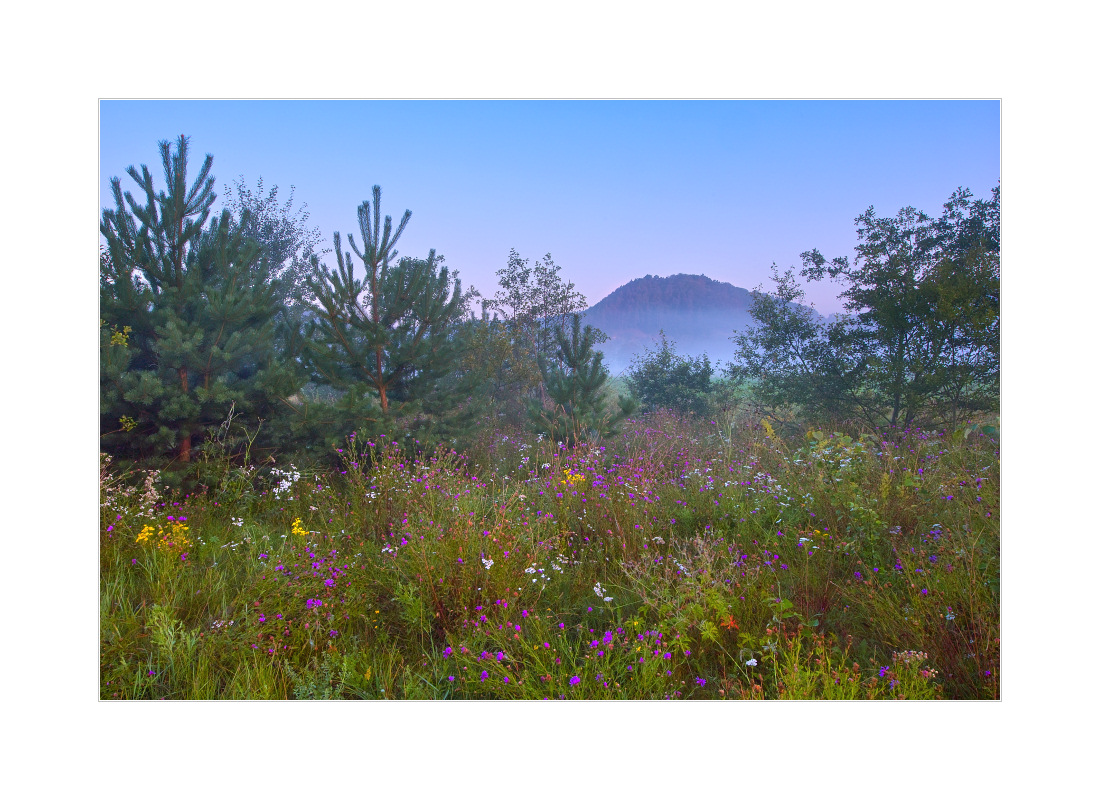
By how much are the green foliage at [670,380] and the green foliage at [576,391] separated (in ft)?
7.30

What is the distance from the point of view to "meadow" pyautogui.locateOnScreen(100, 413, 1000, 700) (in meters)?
2.07

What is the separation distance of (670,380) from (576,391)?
339 cm

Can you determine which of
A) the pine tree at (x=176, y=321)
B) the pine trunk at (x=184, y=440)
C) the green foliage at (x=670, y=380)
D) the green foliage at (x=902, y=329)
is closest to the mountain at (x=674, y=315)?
the green foliage at (x=670, y=380)

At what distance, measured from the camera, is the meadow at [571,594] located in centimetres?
207

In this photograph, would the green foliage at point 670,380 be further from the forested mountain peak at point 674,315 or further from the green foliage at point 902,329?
the green foliage at point 902,329

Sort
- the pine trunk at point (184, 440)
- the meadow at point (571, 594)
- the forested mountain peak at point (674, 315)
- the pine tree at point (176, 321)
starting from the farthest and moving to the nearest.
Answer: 1. the forested mountain peak at point (674, 315)
2. the pine trunk at point (184, 440)
3. the pine tree at point (176, 321)
4. the meadow at point (571, 594)

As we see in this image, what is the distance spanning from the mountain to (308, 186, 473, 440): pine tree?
A: 2.29 metres

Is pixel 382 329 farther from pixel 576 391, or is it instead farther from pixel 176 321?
pixel 576 391

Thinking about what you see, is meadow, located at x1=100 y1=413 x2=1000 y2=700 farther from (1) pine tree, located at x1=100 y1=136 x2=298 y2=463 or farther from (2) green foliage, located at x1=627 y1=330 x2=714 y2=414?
(2) green foliage, located at x1=627 y1=330 x2=714 y2=414

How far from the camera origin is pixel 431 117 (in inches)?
125

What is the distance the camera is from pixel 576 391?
665 centimetres
